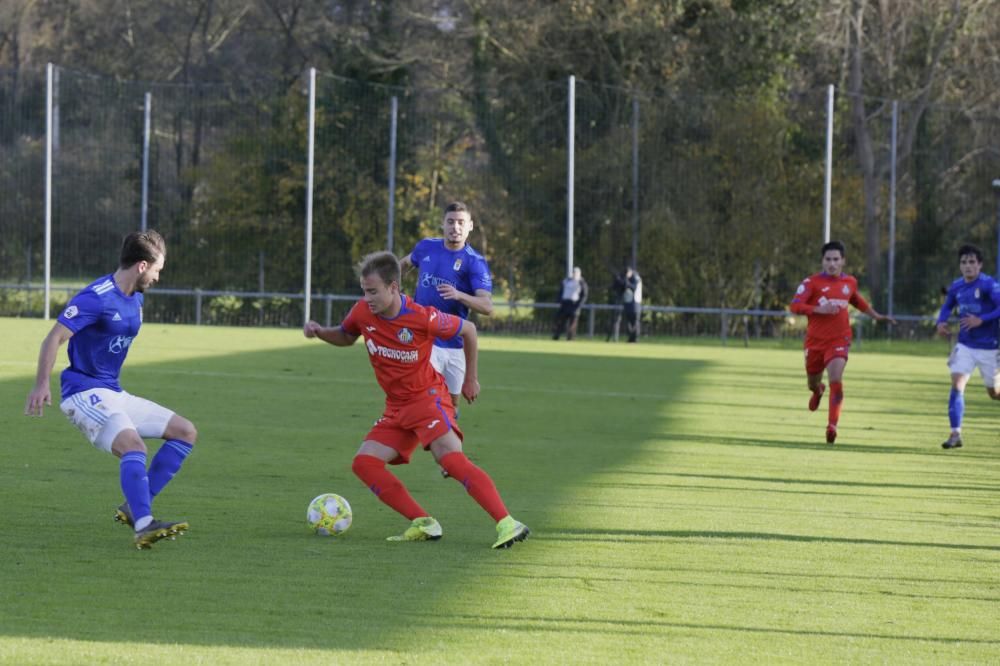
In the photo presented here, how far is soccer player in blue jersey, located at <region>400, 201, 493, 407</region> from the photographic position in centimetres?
1148

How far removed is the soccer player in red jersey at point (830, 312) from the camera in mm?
15297

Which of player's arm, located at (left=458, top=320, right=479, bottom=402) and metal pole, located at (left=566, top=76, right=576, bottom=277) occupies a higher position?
metal pole, located at (left=566, top=76, right=576, bottom=277)

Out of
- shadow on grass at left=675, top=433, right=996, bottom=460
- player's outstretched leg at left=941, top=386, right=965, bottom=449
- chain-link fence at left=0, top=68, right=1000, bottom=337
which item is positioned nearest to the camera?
shadow on grass at left=675, top=433, right=996, bottom=460

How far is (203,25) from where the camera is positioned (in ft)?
177

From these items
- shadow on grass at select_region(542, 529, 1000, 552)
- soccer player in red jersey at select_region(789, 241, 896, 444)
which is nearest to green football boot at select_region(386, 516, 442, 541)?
shadow on grass at select_region(542, 529, 1000, 552)

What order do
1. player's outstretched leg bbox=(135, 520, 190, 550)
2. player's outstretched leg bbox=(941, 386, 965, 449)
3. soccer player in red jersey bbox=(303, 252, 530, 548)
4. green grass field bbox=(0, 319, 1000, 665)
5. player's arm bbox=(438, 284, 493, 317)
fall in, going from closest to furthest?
green grass field bbox=(0, 319, 1000, 665) < player's outstretched leg bbox=(135, 520, 190, 550) < soccer player in red jersey bbox=(303, 252, 530, 548) < player's arm bbox=(438, 284, 493, 317) < player's outstretched leg bbox=(941, 386, 965, 449)

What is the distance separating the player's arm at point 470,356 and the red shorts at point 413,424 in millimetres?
320

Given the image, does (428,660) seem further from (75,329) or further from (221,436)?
(221,436)

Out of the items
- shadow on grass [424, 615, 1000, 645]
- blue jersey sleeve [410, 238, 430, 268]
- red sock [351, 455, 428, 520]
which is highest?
blue jersey sleeve [410, 238, 430, 268]

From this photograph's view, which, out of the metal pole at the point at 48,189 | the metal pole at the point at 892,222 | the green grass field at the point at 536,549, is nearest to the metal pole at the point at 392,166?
the metal pole at the point at 48,189

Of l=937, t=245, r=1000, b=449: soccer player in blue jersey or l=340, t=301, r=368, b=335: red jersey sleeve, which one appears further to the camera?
l=937, t=245, r=1000, b=449: soccer player in blue jersey

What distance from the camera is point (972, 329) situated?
1512 cm

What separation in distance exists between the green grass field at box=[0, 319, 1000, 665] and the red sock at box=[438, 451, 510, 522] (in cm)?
22

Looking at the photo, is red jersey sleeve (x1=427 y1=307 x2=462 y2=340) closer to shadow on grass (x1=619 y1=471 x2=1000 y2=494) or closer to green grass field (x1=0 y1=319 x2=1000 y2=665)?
green grass field (x1=0 y1=319 x2=1000 y2=665)
